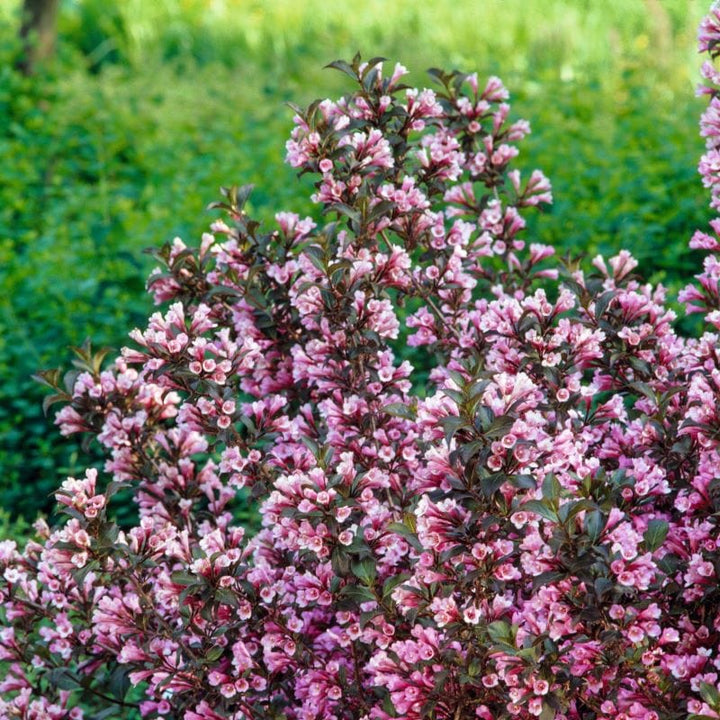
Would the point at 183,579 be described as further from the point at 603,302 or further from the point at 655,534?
the point at 603,302

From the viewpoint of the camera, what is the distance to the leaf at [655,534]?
2.50 metres

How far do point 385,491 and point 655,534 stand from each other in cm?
79

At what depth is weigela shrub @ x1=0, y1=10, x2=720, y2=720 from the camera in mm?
2484

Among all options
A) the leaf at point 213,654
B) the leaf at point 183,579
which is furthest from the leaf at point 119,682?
the leaf at point 183,579

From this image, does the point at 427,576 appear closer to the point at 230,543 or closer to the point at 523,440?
the point at 523,440

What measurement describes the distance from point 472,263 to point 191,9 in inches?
379

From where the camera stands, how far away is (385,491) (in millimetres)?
3084

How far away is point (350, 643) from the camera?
2.85m

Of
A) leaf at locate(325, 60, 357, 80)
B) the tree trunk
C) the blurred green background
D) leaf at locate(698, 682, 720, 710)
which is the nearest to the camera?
leaf at locate(698, 682, 720, 710)

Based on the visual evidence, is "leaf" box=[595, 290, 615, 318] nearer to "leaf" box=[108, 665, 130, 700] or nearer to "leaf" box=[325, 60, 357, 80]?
"leaf" box=[325, 60, 357, 80]

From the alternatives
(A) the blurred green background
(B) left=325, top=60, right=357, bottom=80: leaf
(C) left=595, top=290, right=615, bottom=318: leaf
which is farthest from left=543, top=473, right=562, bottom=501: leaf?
(A) the blurred green background

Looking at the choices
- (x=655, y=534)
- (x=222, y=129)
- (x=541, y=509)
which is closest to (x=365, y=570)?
(x=541, y=509)

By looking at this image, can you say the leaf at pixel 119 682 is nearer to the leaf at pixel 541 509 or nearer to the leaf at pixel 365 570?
the leaf at pixel 365 570

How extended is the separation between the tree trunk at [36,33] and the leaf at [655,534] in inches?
318
